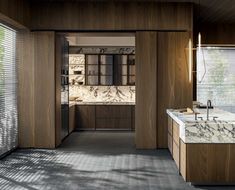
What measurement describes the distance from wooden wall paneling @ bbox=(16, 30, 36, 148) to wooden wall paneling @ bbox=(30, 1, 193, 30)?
13.2 inches

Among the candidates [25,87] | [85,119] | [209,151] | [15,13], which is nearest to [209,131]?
[209,151]

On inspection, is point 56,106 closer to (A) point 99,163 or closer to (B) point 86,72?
(A) point 99,163

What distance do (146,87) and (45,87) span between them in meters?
1.94

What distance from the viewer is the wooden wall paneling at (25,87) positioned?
764 cm

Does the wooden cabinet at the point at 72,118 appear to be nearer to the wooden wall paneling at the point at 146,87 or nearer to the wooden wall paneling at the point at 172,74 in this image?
the wooden wall paneling at the point at 146,87

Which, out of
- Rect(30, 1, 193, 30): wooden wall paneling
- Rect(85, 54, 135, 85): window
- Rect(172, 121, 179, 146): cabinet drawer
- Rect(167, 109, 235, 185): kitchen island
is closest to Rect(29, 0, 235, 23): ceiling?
Rect(30, 1, 193, 30): wooden wall paneling

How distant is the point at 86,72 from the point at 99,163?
5070mm

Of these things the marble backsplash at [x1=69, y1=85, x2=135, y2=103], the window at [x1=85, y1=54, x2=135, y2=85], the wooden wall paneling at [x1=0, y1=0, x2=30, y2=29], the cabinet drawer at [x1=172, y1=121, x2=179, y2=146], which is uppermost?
the wooden wall paneling at [x1=0, y1=0, x2=30, y2=29]

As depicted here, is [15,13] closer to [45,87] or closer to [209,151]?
[45,87]

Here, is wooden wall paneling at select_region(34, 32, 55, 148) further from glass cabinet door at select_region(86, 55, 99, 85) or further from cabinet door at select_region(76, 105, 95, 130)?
glass cabinet door at select_region(86, 55, 99, 85)

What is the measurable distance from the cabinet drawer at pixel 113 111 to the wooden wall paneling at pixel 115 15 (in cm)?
340

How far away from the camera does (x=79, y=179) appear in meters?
5.28

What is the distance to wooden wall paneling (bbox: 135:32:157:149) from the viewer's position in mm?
Answer: 7609

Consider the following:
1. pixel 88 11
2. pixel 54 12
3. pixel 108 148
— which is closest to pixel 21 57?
pixel 54 12
